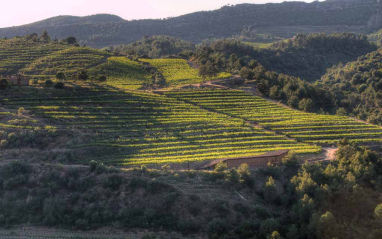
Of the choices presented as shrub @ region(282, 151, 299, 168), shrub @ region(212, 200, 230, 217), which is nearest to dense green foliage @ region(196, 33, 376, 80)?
shrub @ region(282, 151, 299, 168)

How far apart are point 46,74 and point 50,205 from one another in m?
42.2

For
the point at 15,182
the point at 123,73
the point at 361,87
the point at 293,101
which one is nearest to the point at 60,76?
the point at 123,73

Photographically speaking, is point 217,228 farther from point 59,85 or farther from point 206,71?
Result: point 206,71

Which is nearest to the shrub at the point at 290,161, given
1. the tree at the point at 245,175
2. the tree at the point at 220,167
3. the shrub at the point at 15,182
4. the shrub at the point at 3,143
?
the tree at the point at 245,175

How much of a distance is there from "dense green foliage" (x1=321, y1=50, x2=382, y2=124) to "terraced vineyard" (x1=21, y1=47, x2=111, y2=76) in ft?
164

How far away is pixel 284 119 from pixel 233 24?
508ft


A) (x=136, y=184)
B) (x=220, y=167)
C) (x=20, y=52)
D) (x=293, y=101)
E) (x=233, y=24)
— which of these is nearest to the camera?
(x=136, y=184)

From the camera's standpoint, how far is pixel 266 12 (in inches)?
7736

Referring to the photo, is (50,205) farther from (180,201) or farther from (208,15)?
(208,15)

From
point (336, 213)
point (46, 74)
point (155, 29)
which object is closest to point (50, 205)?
point (336, 213)

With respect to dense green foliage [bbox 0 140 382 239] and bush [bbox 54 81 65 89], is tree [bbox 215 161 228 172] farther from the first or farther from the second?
bush [bbox 54 81 65 89]

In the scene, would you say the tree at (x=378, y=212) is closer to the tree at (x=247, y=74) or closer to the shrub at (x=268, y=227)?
the shrub at (x=268, y=227)

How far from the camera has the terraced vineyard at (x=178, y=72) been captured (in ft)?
207

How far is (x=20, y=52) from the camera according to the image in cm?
7119
